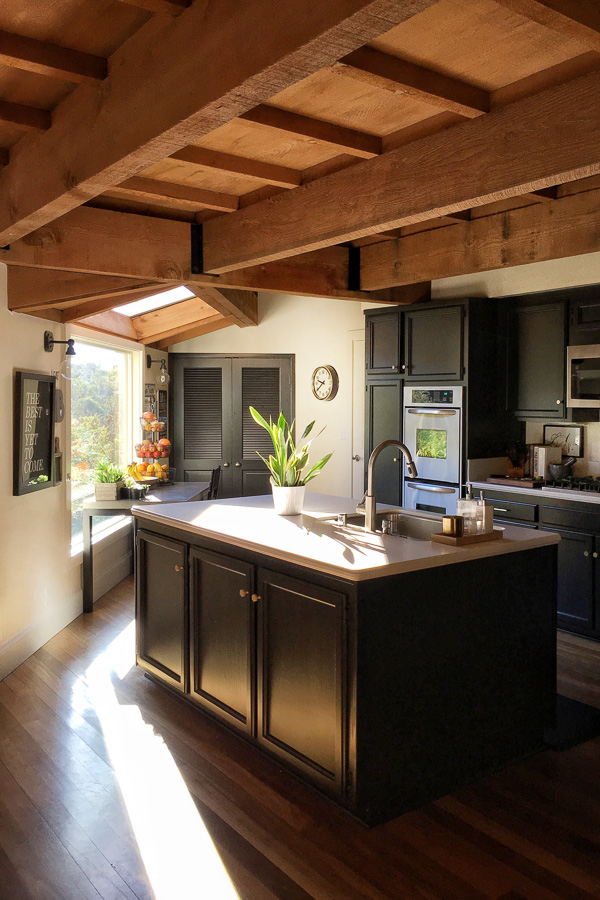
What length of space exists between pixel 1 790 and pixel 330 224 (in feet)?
8.25

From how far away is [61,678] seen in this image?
3.74 meters

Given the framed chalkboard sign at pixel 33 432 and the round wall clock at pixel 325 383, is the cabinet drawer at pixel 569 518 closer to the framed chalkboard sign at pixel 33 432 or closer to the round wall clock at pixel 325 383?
the round wall clock at pixel 325 383

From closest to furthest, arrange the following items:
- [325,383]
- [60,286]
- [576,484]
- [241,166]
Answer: [241,166], [60,286], [576,484], [325,383]

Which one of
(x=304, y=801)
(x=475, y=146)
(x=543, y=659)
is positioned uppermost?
(x=475, y=146)

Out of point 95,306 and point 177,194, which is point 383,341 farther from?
point 177,194

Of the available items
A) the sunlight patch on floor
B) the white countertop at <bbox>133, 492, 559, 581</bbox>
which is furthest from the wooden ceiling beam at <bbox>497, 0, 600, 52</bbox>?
the sunlight patch on floor

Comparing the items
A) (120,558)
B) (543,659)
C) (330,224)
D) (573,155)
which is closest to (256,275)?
(330,224)

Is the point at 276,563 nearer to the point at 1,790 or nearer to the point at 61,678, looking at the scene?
the point at 1,790

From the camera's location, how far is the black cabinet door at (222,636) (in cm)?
295

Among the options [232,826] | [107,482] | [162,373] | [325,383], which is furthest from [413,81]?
[162,373]

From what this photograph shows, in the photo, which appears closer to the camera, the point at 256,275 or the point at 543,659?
the point at 543,659

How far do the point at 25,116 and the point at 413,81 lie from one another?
1.21 m

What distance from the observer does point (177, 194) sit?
2898 mm

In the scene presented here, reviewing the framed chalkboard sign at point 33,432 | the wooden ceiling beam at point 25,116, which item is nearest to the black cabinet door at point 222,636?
the framed chalkboard sign at point 33,432
